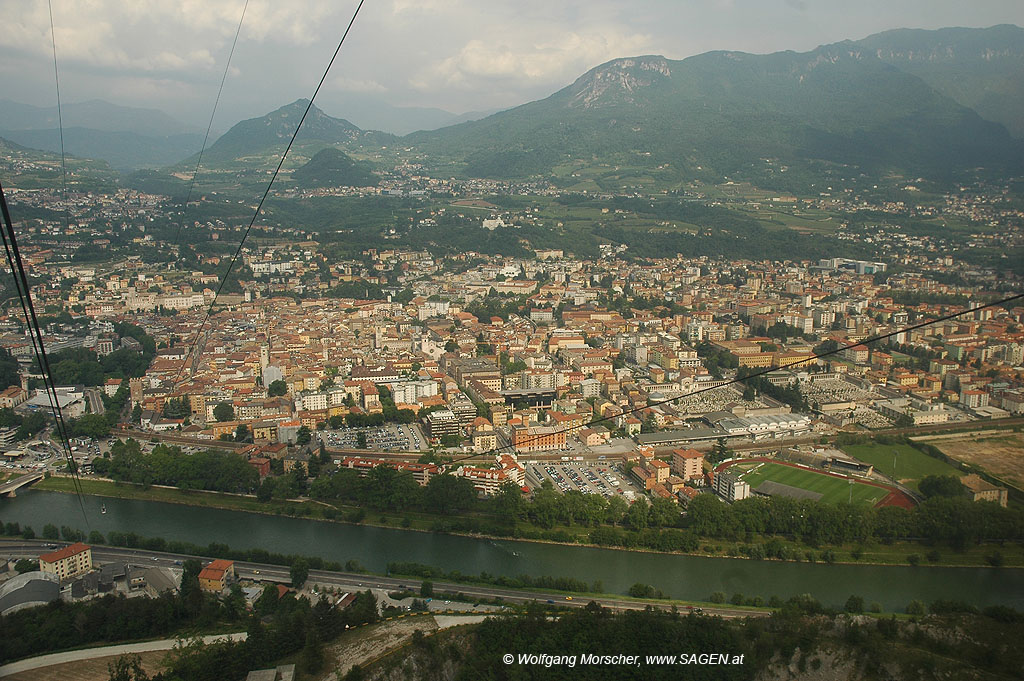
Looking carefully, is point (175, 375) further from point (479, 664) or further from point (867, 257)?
point (867, 257)

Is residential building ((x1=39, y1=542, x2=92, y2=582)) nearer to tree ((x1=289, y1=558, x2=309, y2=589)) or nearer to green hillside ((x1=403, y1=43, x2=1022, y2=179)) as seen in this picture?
tree ((x1=289, y1=558, x2=309, y2=589))

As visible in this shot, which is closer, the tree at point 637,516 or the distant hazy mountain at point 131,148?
the tree at point 637,516

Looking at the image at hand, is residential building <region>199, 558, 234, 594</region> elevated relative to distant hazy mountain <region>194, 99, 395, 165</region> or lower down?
lower down

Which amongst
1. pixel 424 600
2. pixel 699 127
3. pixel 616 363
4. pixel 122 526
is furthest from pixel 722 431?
pixel 699 127

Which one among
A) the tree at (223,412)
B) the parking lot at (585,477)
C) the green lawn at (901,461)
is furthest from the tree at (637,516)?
the tree at (223,412)

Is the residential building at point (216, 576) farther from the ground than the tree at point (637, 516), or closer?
farther from the ground

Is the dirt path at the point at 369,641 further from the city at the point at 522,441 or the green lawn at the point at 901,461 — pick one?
the green lawn at the point at 901,461

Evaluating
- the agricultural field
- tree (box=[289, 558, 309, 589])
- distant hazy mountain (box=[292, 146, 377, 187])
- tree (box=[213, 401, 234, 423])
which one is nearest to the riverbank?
the agricultural field
